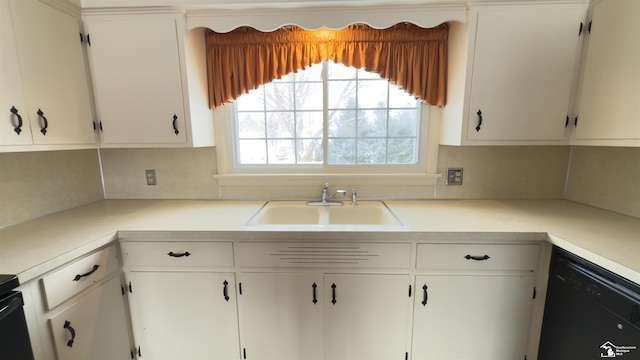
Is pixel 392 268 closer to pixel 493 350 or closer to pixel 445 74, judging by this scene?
pixel 493 350

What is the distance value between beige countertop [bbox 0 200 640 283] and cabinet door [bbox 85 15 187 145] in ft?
1.58

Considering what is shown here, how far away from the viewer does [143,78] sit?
1558mm

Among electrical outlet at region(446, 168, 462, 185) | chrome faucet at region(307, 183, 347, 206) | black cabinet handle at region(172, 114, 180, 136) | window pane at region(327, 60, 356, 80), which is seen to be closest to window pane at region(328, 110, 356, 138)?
window pane at region(327, 60, 356, 80)

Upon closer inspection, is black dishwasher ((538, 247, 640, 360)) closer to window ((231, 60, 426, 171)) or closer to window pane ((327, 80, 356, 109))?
window ((231, 60, 426, 171))

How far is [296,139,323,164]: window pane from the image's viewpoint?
6.45 ft

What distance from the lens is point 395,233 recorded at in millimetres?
1307

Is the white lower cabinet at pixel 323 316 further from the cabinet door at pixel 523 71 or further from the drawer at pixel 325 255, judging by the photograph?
the cabinet door at pixel 523 71

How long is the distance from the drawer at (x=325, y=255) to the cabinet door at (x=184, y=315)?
19 cm

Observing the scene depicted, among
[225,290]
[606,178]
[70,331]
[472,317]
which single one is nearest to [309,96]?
[225,290]

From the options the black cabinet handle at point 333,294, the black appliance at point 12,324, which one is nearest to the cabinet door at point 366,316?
the black cabinet handle at point 333,294

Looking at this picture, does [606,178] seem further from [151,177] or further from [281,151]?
[151,177]

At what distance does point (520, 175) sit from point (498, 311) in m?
0.99

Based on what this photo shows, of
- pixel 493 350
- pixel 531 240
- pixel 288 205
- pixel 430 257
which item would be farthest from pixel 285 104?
pixel 493 350

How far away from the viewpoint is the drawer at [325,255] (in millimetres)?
1350
